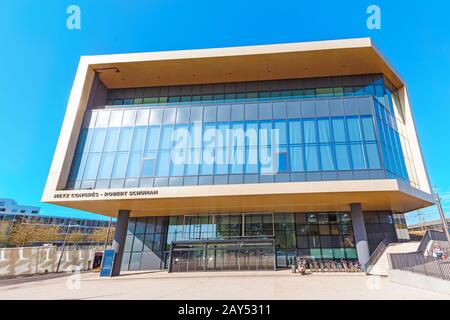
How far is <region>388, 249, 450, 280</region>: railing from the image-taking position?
423 inches

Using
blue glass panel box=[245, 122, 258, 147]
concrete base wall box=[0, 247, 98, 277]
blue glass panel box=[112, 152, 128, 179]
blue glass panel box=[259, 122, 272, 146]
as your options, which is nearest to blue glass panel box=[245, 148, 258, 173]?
blue glass panel box=[245, 122, 258, 147]

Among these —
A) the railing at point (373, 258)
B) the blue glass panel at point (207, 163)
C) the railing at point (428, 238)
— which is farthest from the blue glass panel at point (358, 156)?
the blue glass panel at point (207, 163)

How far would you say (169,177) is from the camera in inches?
823

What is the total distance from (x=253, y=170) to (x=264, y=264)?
10167 millimetres

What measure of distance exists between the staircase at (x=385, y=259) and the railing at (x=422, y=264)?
2.87 metres

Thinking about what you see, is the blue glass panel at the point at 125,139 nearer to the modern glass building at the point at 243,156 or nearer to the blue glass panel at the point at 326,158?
the modern glass building at the point at 243,156

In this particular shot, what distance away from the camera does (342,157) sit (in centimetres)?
2006

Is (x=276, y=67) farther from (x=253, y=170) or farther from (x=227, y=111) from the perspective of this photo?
(x=253, y=170)

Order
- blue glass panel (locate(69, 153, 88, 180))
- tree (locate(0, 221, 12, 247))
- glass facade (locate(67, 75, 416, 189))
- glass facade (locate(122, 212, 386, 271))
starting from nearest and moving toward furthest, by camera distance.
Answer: glass facade (locate(67, 75, 416, 189)), blue glass panel (locate(69, 153, 88, 180)), glass facade (locate(122, 212, 386, 271)), tree (locate(0, 221, 12, 247))

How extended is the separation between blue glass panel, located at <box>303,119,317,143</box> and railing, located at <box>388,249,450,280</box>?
1043 cm

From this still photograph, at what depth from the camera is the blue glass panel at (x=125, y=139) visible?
22.5 meters

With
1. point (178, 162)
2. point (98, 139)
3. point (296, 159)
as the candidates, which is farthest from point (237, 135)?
point (98, 139)

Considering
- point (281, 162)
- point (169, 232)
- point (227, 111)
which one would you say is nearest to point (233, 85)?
point (227, 111)

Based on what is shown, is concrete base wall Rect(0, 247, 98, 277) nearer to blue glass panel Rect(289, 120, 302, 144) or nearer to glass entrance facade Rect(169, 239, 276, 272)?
glass entrance facade Rect(169, 239, 276, 272)
